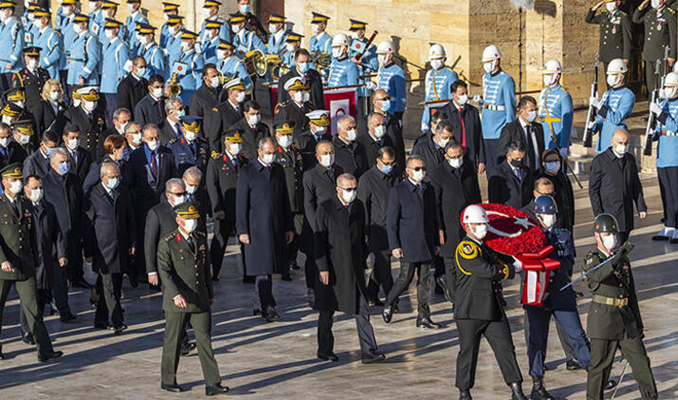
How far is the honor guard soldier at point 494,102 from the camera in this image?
1941 centimetres

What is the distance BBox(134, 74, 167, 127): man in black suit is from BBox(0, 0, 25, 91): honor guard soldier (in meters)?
5.28

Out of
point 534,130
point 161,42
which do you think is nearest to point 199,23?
point 161,42

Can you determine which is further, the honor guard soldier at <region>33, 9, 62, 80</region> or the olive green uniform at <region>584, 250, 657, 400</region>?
the honor guard soldier at <region>33, 9, 62, 80</region>

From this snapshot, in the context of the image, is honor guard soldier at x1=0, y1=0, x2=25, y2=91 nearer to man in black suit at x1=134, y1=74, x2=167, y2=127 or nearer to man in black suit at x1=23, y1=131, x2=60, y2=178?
man in black suit at x1=134, y1=74, x2=167, y2=127

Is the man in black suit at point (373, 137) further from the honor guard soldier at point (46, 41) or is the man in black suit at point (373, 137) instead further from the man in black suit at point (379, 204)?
the honor guard soldier at point (46, 41)

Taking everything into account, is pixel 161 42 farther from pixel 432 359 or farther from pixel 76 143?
pixel 432 359

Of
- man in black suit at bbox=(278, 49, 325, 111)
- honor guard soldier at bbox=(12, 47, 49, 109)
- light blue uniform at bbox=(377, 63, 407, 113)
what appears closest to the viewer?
man in black suit at bbox=(278, 49, 325, 111)

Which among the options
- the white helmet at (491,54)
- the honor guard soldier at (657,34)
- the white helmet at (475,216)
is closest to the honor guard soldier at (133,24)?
the white helmet at (491,54)

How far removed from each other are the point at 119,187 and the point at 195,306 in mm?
2898

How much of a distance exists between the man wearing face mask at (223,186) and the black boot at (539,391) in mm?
5382

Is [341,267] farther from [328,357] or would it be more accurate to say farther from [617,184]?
[617,184]

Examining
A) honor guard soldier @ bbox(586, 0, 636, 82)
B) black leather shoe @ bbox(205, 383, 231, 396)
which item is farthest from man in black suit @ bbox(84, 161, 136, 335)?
honor guard soldier @ bbox(586, 0, 636, 82)

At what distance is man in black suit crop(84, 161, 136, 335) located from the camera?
14914 millimetres

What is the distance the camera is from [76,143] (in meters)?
16.7
